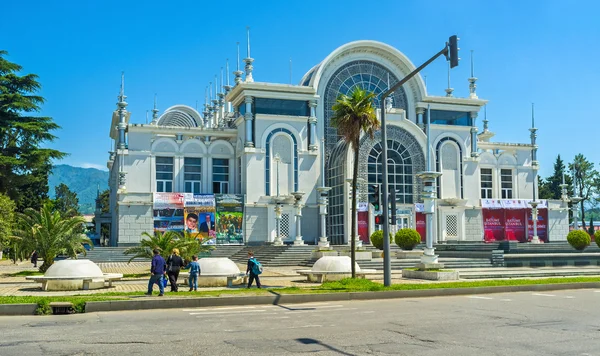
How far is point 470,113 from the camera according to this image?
56750 millimetres

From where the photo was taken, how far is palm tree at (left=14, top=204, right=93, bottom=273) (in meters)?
26.9

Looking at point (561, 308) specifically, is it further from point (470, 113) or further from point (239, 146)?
point (470, 113)

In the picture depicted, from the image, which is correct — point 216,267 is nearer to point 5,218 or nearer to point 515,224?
point 5,218

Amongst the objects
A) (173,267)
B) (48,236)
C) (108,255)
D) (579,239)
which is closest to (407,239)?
(579,239)

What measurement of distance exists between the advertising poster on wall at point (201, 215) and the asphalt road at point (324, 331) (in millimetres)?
31041

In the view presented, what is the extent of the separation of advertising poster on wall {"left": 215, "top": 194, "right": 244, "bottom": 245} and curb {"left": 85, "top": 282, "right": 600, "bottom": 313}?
2944 cm

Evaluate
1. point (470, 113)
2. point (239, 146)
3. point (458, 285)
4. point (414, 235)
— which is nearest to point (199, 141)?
point (239, 146)

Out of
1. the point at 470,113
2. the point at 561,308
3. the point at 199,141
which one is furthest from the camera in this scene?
the point at 470,113

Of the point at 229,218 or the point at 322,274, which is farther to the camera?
the point at 229,218

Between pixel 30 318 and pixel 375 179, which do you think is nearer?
pixel 30 318

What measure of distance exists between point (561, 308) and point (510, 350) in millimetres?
7239

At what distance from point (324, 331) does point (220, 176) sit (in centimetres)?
4018

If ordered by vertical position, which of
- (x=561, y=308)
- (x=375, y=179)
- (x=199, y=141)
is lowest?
(x=561, y=308)

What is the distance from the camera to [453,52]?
17.6 metres
